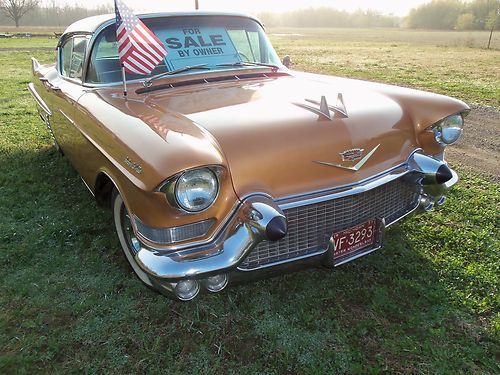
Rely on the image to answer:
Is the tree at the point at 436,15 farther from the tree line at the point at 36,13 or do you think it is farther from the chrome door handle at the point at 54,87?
the chrome door handle at the point at 54,87

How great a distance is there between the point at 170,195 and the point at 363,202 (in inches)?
45.8

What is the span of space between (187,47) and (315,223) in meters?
1.80

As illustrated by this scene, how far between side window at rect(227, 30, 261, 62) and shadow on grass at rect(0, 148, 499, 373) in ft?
6.18

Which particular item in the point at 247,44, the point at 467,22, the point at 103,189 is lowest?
the point at 467,22

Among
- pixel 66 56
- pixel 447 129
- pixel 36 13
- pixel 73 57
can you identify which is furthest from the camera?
pixel 36 13

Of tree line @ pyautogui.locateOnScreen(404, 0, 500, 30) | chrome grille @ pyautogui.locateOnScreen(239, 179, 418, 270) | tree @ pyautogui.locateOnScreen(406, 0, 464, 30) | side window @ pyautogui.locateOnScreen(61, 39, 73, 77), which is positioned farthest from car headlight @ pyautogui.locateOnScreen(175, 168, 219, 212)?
tree @ pyautogui.locateOnScreen(406, 0, 464, 30)

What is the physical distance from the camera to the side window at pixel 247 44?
3651 mm

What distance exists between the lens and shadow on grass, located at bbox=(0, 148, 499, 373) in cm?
226

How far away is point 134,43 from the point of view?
112 inches

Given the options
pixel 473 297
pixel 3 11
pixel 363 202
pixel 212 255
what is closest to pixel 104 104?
pixel 212 255

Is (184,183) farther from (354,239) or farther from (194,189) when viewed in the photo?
(354,239)

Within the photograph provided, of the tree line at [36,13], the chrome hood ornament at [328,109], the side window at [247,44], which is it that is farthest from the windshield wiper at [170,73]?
the tree line at [36,13]

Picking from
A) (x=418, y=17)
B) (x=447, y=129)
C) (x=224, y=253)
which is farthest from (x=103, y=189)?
(x=418, y=17)

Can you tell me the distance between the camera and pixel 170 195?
2016 mm
